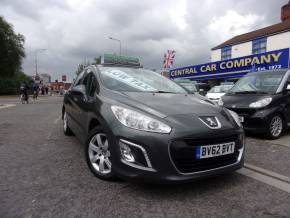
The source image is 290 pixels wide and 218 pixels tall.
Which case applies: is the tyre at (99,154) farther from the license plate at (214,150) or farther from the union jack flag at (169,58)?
the union jack flag at (169,58)

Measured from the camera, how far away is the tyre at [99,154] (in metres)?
3.23

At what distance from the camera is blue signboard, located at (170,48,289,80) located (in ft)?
69.5

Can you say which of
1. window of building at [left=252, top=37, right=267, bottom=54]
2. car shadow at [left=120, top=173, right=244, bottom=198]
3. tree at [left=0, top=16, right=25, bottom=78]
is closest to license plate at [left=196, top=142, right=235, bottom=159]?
car shadow at [left=120, top=173, right=244, bottom=198]

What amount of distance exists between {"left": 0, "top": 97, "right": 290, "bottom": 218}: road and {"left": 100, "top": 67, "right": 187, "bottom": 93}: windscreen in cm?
124

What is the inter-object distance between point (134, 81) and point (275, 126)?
3.48m

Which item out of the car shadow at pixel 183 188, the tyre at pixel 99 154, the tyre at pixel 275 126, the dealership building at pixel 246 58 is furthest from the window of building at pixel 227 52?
the tyre at pixel 99 154

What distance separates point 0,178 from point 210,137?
255 cm

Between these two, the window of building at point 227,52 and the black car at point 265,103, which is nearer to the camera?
the black car at point 265,103

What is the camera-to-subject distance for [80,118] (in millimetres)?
4293

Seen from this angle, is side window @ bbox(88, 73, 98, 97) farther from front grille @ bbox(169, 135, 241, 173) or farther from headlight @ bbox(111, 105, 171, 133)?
front grille @ bbox(169, 135, 241, 173)

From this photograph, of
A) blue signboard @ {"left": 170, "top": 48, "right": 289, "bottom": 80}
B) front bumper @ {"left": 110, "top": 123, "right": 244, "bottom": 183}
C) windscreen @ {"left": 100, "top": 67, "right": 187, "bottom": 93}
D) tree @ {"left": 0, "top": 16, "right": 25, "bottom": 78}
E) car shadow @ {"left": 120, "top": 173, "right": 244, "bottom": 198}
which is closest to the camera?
front bumper @ {"left": 110, "top": 123, "right": 244, "bottom": 183}

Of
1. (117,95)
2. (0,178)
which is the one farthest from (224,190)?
(0,178)

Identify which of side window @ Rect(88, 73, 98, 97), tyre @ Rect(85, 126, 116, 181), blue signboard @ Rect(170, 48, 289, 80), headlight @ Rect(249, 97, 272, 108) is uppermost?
blue signboard @ Rect(170, 48, 289, 80)

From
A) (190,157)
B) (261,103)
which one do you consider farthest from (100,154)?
(261,103)
